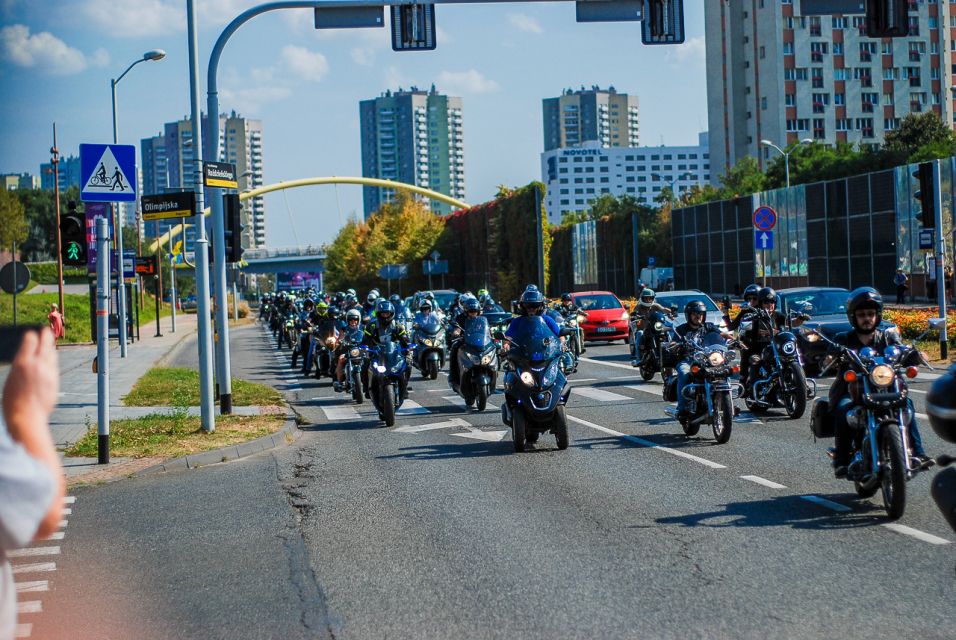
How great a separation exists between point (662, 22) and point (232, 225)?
6511mm

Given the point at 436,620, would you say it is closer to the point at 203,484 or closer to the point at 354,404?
the point at 203,484

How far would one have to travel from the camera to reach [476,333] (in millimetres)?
17594

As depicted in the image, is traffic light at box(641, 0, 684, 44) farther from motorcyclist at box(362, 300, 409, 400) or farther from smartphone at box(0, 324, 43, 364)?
smartphone at box(0, 324, 43, 364)

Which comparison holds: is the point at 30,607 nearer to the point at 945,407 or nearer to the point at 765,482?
the point at 945,407

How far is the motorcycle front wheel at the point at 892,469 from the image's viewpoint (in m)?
8.13

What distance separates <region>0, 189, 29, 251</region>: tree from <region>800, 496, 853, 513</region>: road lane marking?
54.8 meters

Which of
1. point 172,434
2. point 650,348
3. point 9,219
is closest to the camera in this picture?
point 172,434

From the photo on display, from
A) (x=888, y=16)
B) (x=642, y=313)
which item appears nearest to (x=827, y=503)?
(x=888, y=16)

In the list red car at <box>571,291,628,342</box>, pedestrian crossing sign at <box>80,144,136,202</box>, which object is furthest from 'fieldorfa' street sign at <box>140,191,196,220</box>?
red car at <box>571,291,628,342</box>

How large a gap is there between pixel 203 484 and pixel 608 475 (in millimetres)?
3727

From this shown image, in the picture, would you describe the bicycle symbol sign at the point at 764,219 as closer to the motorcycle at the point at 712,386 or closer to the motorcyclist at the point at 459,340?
the motorcyclist at the point at 459,340

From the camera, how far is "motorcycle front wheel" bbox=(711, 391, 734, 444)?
12891 millimetres

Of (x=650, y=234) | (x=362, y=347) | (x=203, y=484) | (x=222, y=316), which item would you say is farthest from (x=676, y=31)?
(x=650, y=234)

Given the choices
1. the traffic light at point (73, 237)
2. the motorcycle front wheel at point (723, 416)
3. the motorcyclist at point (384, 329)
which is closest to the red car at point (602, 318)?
the traffic light at point (73, 237)
